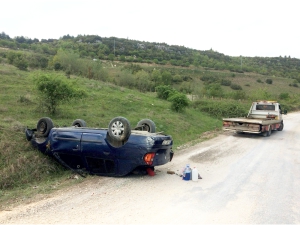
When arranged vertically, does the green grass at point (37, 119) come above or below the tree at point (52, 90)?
below

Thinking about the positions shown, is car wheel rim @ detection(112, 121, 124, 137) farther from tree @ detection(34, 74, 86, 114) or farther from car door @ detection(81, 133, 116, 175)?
tree @ detection(34, 74, 86, 114)

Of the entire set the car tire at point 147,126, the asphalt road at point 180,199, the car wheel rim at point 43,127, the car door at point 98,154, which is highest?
the car tire at point 147,126

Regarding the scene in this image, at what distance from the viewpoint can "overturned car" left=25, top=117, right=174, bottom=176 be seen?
730 centimetres

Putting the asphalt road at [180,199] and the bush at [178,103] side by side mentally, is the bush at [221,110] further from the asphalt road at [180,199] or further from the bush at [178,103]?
the asphalt road at [180,199]

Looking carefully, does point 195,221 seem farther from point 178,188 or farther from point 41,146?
point 41,146

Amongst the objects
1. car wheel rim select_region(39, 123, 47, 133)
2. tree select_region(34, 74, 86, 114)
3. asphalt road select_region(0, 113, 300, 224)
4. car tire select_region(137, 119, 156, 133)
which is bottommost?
asphalt road select_region(0, 113, 300, 224)

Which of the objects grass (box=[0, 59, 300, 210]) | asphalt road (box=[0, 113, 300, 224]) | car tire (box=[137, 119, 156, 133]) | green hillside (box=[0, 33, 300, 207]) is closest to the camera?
asphalt road (box=[0, 113, 300, 224])

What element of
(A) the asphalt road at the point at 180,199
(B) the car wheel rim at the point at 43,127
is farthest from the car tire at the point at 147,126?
(B) the car wheel rim at the point at 43,127

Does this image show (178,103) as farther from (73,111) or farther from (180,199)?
(180,199)

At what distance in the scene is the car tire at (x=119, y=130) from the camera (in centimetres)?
724

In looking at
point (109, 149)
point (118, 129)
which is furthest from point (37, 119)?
point (118, 129)

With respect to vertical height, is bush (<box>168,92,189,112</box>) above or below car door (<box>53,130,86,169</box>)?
above

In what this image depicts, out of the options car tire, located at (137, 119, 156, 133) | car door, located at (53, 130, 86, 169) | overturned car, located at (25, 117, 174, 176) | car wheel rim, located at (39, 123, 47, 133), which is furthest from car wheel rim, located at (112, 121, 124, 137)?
car wheel rim, located at (39, 123, 47, 133)

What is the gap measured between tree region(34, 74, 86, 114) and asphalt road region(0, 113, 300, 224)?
7209 mm
